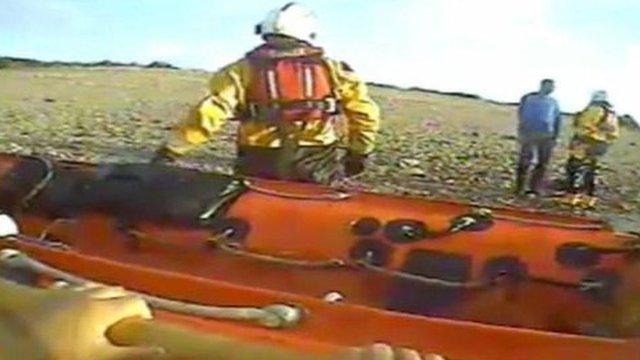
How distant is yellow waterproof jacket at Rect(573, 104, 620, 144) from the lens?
1317cm

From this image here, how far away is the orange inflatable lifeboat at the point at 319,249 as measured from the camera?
391 centimetres

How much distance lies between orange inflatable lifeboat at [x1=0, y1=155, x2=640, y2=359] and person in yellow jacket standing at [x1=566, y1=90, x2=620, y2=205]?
8.64m

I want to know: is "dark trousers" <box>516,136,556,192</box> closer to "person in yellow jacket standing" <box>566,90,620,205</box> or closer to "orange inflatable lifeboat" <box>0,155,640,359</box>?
"person in yellow jacket standing" <box>566,90,620,205</box>

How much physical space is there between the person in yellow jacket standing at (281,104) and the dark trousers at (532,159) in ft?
24.9

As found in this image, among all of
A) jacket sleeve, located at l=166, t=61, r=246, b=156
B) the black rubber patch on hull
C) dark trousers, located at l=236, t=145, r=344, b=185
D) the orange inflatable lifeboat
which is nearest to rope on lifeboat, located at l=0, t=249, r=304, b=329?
the orange inflatable lifeboat

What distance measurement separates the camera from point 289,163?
240 inches

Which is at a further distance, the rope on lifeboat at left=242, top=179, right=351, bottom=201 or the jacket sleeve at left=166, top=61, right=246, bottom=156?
the jacket sleeve at left=166, top=61, right=246, bottom=156

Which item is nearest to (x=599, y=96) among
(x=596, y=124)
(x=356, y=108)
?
(x=596, y=124)

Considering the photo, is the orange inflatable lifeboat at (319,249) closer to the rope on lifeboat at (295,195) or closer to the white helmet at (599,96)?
the rope on lifeboat at (295,195)

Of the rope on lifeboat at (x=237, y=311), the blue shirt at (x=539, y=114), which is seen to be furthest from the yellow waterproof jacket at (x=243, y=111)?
the blue shirt at (x=539, y=114)

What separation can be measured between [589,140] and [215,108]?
797cm

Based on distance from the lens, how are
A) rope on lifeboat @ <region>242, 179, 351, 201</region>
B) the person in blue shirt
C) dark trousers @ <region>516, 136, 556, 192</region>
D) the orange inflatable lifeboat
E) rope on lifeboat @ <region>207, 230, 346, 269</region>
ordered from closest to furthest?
the orange inflatable lifeboat → rope on lifeboat @ <region>207, 230, 346, 269</region> → rope on lifeboat @ <region>242, 179, 351, 201</region> → the person in blue shirt → dark trousers @ <region>516, 136, 556, 192</region>

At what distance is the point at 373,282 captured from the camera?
14.4 feet

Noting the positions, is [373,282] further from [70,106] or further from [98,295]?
[70,106]
